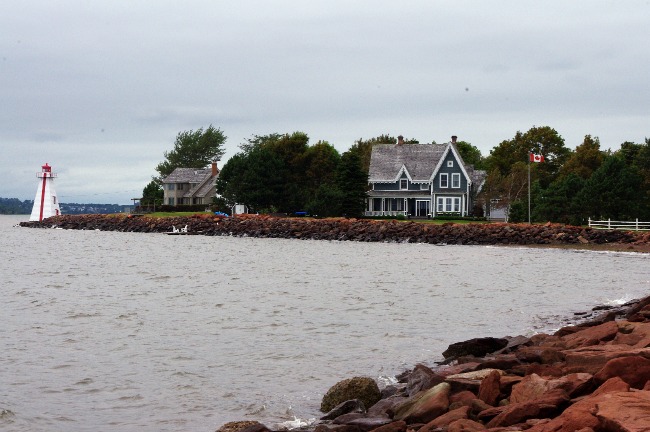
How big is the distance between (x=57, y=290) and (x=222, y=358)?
50.3 feet

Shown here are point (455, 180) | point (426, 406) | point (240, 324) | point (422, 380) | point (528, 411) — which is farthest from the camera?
point (455, 180)

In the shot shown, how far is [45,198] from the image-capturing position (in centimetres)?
11306

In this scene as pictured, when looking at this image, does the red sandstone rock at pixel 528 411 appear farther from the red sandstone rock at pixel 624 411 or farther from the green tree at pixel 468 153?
the green tree at pixel 468 153

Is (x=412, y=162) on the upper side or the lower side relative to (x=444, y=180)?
upper

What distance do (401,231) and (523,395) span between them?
2030 inches

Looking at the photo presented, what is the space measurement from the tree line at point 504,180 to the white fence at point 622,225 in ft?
4.80

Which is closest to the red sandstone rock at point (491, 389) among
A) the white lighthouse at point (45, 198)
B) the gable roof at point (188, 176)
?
the gable roof at point (188, 176)

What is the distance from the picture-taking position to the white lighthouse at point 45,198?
364 feet

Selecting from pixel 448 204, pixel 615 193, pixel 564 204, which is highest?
pixel 615 193

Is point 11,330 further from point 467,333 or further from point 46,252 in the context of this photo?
point 46,252

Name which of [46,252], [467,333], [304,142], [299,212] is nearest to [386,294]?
[467,333]

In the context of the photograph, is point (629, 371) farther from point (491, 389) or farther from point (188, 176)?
point (188, 176)

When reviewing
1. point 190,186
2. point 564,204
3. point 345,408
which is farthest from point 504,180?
point 345,408

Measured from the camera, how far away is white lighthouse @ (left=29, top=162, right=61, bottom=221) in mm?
110812
